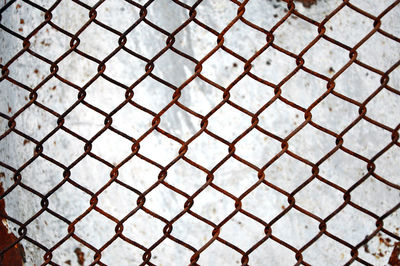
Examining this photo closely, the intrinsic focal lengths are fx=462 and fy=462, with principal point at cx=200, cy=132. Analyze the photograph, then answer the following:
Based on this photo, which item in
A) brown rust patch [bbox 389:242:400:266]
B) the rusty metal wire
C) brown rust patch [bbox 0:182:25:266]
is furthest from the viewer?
brown rust patch [bbox 0:182:25:266]

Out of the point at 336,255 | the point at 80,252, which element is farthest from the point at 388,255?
the point at 80,252

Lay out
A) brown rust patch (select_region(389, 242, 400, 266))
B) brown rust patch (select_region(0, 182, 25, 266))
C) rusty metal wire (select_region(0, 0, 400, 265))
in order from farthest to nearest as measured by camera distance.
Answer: brown rust patch (select_region(0, 182, 25, 266)) → brown rust patch (select_region(389, 242, 400, 266)) → rusty metal wire (select_region(0, 0, 400, 265))

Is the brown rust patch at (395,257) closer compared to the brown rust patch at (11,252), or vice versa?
the brown rust patch at (395,257)

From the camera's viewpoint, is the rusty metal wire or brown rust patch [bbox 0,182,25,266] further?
brown rust patch [bbox 0,182,25,266]

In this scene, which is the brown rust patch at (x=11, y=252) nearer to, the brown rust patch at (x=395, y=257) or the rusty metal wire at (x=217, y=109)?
the rusty metal wire at (x=217, y=109)

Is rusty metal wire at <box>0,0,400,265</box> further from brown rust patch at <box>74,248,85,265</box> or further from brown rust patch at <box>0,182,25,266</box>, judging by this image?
brown rust patch at <box>0,182,25,266</box>

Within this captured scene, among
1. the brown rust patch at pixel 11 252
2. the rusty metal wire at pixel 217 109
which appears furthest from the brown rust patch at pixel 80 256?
the rusty metal wire at pixel 217 109

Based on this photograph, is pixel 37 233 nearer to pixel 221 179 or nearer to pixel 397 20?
pixel 221 179

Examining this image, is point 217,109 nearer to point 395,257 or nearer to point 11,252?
point 395,257

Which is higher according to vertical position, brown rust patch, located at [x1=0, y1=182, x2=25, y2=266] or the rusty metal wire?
the rusty metal wire

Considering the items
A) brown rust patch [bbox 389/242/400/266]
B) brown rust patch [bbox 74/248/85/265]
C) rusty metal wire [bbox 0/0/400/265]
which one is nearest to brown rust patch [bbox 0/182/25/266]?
brown rust patch [bbox 74/248/85/265]

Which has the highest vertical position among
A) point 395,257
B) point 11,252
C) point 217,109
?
point 217,109

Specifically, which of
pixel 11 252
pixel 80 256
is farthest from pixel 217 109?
pixel 11 252

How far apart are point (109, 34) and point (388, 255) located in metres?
1.10
